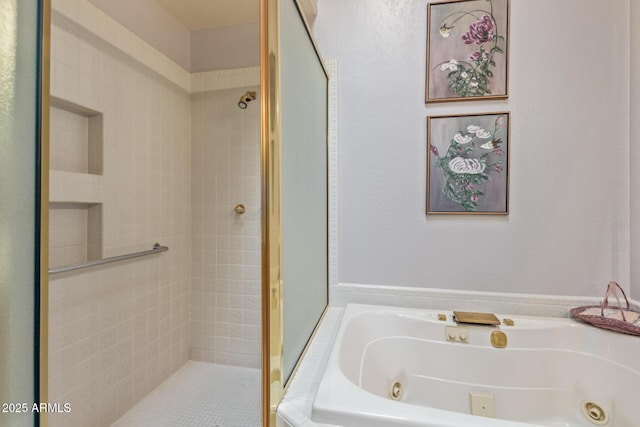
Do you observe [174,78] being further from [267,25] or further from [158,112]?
[267,25]

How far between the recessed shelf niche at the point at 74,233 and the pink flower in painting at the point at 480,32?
2031mm

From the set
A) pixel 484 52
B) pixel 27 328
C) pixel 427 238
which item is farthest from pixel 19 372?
pixel 484 52

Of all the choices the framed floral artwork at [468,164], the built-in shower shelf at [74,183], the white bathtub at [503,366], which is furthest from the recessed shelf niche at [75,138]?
the framed floral artwork at [468,164]

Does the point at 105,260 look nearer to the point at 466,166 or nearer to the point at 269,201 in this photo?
the point at 269,201

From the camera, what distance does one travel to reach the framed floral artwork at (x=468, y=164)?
1391 mm

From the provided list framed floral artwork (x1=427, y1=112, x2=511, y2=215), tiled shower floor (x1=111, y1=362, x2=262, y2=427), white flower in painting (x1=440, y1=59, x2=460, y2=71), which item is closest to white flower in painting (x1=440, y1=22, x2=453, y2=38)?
white flower in painting (x1=440, y1=59, x2=460, y2=71)

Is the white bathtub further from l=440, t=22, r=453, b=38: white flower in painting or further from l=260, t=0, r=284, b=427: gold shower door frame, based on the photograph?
l=440, t=22, r=453, b=38: white flower in painting

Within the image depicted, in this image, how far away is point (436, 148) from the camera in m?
1.45

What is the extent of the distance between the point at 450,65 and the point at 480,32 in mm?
211

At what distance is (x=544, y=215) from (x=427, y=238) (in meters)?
0.56

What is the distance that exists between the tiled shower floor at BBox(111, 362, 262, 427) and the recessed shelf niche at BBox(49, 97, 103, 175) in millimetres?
1291

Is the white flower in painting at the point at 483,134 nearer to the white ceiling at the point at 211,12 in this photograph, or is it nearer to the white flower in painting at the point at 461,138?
the white flower in painting at the point at 461,138

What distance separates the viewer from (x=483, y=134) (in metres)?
1.40

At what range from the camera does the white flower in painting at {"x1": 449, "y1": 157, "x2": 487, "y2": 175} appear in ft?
4.62
